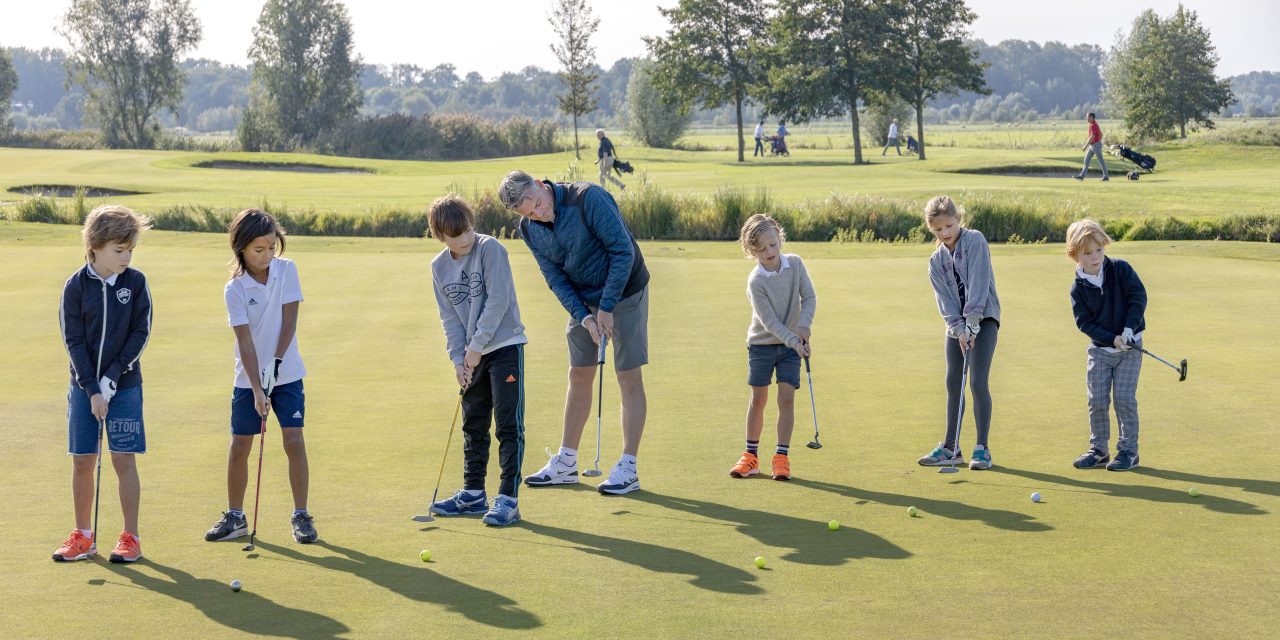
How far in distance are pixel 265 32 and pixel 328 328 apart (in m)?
85.8

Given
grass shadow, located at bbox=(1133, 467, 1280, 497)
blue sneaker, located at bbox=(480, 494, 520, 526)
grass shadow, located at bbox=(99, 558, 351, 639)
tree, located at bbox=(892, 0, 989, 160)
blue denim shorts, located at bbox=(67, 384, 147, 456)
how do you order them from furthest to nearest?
tree, located at bbox=(892, 0, 989, 160), grass shadow, located at bbox=(1133, 467, 1280, 497), blue sneaker, located at bbox=(480, 494, 520, 526), blue denim shorts, located at bbox=(67, 384, 147, 456), grass shadow, located at bbox=(99, 558, 351, 639)

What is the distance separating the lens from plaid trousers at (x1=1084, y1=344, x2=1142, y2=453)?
817 cm

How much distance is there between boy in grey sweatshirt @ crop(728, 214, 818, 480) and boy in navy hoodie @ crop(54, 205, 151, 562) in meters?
3.35

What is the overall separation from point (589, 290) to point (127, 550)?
2839 mm

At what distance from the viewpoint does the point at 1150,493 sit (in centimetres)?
739

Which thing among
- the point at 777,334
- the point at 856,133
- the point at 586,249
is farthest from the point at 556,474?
the point at 856,133

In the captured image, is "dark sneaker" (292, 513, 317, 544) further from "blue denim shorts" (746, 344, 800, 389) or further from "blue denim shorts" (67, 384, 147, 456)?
"blue denim shorts" (746, 344, 800, 389)

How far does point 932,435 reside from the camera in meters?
9.16

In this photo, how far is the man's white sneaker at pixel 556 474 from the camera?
7906 mm

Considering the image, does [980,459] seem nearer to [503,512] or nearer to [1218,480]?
[1218,480]

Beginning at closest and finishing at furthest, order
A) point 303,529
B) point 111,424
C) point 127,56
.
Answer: point 111,424
point 303,529
point 127,56

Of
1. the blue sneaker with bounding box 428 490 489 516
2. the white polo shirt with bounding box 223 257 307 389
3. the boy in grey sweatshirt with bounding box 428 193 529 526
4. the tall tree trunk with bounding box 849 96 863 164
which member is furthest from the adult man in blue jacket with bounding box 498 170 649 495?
the tall tree trunk with bounding box 849 96 863 164

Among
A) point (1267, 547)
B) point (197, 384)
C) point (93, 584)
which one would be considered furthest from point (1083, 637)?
point (197, 384)

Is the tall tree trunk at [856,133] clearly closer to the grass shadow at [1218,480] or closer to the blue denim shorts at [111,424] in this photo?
the grass shadow at [1218,480]
